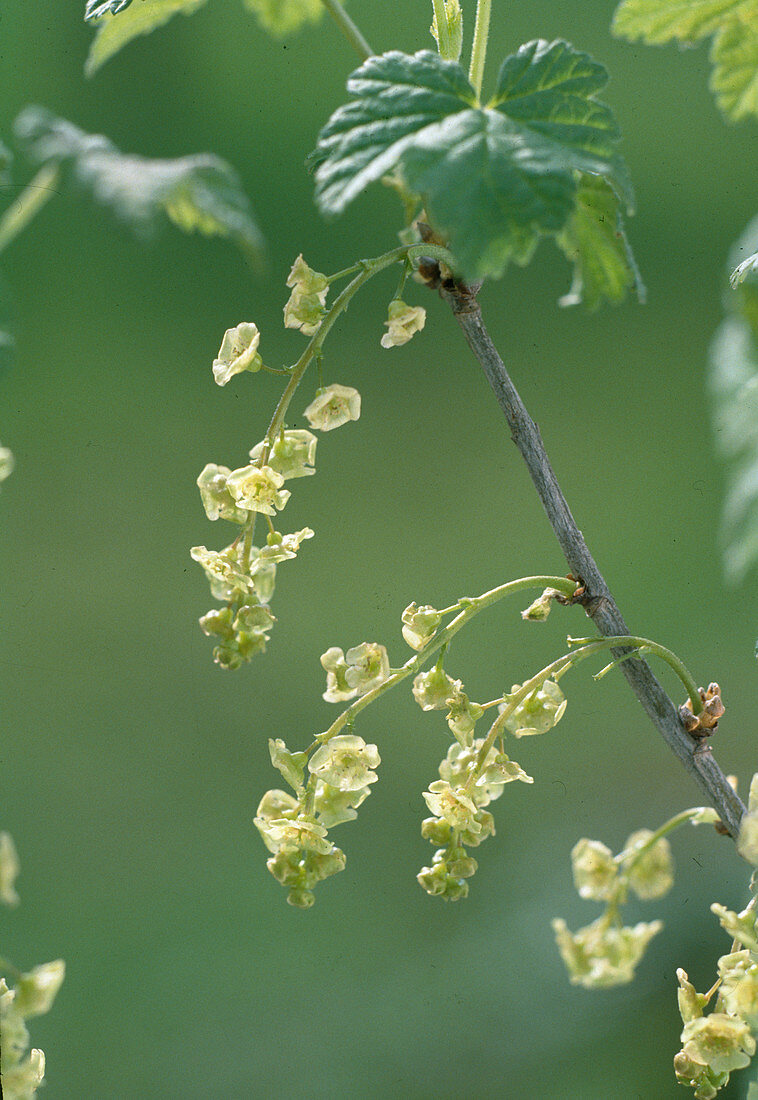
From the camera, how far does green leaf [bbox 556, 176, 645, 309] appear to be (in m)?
0.53

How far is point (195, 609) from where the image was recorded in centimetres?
189

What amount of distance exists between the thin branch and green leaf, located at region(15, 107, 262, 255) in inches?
5.0

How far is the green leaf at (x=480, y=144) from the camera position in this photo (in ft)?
1.21

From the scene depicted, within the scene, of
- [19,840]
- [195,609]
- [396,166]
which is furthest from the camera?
[195,609]

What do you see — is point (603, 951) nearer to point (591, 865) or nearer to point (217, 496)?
point (591, 865)

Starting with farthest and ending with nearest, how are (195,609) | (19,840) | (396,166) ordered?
(195,609) → (19,840) → (396,166)

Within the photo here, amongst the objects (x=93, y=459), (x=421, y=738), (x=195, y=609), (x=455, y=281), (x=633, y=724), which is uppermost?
(x=455, y=281)

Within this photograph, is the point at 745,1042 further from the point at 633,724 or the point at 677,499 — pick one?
the point at 677,499

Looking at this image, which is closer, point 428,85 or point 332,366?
point 428,85

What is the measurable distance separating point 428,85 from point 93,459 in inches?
58.4

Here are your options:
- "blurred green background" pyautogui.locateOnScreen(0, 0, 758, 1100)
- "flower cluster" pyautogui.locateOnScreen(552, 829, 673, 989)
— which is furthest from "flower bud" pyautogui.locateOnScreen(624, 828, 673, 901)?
"blurred green background" pyautogui.locateOnScreen(0, 0, 758, 1100)

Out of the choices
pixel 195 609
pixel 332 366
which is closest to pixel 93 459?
pixel 195 609

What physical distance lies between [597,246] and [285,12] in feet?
0.67

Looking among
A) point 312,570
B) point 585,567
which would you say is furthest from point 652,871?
point 312,570
